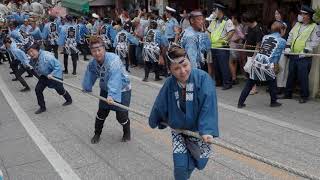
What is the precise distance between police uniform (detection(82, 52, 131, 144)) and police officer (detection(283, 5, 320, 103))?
3386mm

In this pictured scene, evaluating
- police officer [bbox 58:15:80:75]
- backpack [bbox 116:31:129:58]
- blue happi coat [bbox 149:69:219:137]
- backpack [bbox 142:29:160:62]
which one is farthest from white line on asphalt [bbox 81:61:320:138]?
police officer [bbox 58:15:80:75]

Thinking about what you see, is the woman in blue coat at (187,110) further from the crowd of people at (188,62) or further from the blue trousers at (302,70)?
the blue trousers at (302,70)

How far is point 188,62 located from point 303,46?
4.46 metres

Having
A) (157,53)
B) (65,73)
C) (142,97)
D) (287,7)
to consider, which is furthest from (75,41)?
(287,7)

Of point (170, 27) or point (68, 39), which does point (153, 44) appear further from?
point (68, 39)

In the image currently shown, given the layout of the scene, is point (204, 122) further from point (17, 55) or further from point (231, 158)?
point (17, 55)

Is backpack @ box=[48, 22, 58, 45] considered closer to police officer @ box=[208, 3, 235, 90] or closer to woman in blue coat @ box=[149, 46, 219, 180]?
police officer @ box=[208, 3, 235, 90]

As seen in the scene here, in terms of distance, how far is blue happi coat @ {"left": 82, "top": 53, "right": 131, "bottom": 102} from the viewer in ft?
17.0

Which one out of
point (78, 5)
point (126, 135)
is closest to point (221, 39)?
point (126, 135)

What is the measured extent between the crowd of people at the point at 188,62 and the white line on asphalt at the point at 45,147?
1.80 feet

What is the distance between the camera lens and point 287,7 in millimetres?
9094

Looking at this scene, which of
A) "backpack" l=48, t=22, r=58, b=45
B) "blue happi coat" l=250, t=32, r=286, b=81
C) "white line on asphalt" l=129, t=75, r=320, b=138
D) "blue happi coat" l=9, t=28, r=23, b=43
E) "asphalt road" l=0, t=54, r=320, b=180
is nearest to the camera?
"asphalt road" l=0, t=54, r=320, b=180

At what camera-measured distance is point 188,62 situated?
3383mm

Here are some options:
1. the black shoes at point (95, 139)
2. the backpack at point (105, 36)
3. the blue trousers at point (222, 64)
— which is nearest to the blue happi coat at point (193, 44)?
the blue trousers at point (222, 64)
